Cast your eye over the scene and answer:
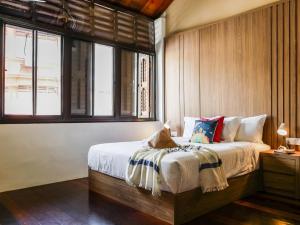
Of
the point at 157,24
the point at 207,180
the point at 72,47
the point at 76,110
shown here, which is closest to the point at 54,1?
the point at 72,47

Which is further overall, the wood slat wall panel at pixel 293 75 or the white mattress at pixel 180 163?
the wood slat wall panel at pixel 293 75

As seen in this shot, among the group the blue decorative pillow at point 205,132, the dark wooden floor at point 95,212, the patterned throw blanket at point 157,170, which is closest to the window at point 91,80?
the dark wooden floor at point 95,212

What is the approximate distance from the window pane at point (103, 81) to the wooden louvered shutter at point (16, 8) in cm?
121

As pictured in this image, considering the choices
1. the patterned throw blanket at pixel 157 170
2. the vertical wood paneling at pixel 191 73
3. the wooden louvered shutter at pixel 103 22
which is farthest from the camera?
the vertical wood paneling at pixel 191 73

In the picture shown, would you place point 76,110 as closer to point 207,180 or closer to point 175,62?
point 175,62

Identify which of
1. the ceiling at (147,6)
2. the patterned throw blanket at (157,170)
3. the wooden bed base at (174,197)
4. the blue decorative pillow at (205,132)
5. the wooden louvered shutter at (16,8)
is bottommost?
the wooden bed base at (174,197)

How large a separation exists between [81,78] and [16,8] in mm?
1351

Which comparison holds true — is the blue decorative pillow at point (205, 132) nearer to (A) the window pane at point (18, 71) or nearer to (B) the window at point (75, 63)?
(B) the window at point (75, 63)

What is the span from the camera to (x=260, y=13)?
3.92 meters

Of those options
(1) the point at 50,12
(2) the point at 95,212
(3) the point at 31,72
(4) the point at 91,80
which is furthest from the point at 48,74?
(2) the point at 95,212

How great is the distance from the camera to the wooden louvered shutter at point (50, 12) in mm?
3881

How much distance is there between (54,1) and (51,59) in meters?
0.88

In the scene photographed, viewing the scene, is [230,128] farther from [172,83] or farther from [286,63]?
[172,83]

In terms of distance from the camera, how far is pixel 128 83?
5.09m
